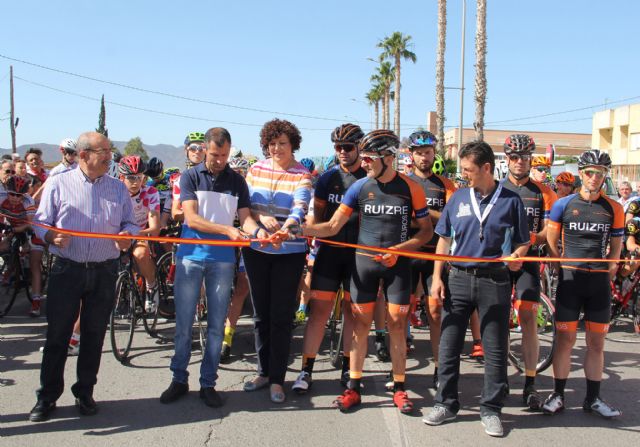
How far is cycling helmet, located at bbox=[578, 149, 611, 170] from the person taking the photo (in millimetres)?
4949

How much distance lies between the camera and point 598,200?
497 centimetres

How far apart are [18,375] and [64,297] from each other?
1707 mm

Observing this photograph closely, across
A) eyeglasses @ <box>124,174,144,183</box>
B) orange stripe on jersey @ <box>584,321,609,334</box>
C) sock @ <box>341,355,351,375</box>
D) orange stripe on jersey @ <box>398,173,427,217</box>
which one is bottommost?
sock @ <box>341,355,351,375</box>

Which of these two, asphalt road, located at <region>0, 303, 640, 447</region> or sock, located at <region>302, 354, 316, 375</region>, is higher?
sock, located at <region>302, 354, 316, 375</region>

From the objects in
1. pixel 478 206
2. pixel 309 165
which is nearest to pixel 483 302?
pixel 478 206

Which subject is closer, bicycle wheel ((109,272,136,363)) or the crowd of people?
the crowd of people

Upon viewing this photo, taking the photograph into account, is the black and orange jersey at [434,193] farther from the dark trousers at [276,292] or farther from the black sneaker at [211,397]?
the black sneaker at [211,397]

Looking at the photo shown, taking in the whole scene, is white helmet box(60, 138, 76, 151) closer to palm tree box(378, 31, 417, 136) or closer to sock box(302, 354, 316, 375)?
sock box(302, 354, 316, 375)

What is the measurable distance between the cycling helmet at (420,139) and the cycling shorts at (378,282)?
5.23 ft

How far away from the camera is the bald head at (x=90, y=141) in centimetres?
445

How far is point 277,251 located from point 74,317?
69.2 inches

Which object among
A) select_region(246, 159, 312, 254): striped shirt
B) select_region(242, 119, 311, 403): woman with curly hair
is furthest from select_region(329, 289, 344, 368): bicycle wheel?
select_region(246, 159, 312, 254): striped shirt

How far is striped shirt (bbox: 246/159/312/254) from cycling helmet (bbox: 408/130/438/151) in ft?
4.59

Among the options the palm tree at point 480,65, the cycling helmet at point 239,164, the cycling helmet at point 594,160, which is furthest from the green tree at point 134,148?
the cycling helmet at point 594,160
